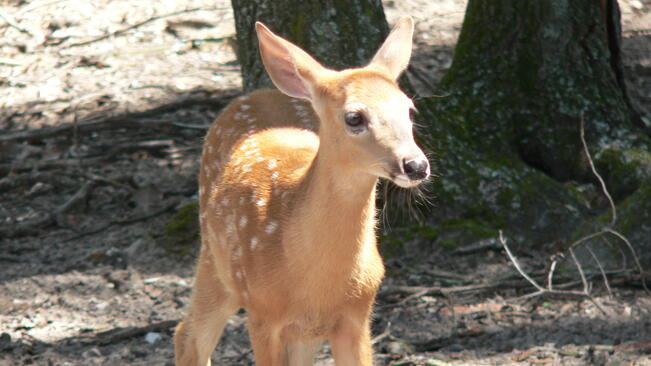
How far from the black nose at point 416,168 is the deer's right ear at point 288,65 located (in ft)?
2.46

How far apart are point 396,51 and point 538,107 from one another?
8.49ft

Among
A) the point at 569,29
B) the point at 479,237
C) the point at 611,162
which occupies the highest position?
the point at 569,29

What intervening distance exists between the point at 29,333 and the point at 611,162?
12.4 ft

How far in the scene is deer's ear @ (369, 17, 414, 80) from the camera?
402 cm

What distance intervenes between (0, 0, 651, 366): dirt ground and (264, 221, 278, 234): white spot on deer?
120 centimetres

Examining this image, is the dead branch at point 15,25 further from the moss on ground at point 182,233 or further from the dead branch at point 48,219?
the moss on ground at point 182,233

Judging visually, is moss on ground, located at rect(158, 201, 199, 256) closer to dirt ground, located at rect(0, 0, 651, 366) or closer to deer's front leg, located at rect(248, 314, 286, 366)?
dirt ground, located at rect(0, 0, 651, 366)

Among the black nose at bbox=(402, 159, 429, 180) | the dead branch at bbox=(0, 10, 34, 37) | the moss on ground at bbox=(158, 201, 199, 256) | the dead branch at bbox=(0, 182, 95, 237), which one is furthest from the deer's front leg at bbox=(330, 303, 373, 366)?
the dead branch at bbox=(0, 10, 34, 37)

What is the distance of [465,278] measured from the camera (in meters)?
5.56

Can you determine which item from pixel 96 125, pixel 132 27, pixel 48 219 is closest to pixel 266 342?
pixel 48 219

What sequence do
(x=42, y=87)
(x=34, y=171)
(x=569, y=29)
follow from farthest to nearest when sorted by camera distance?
(x=42, y=87), (x=34, y=171), (x=569, y=29)

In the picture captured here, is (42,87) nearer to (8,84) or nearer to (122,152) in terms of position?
(8,84)

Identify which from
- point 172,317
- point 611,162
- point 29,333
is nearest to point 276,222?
point 172,317

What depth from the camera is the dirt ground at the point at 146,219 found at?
Answer: 5.03 m
